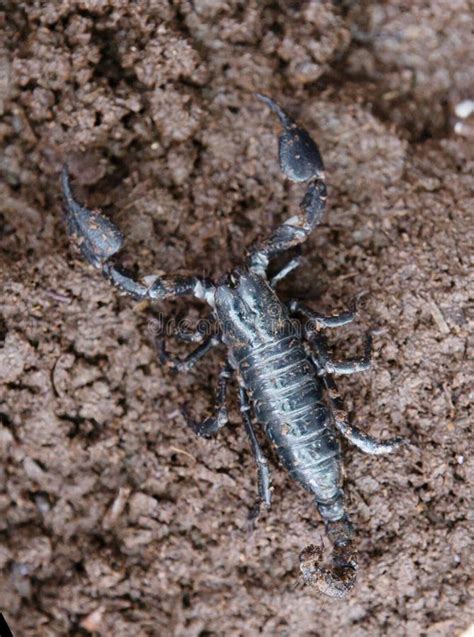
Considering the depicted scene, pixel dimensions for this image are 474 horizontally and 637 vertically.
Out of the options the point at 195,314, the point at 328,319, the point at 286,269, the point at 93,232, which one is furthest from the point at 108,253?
the point at 328,319

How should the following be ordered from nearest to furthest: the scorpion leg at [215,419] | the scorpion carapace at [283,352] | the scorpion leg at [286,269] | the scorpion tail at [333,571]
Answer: the scorpion tail at [333,571]
the scorpion carapace at [283,352]
the scorpion leg at [215,419]
the scorpion leg at [286,269]

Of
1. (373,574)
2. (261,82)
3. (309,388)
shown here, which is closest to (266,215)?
(261,82)

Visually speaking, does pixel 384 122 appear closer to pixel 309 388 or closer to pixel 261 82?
pixel 261 82

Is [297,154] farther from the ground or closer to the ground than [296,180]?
farther from the ground

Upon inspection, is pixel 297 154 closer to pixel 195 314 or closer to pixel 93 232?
pixel 195 314

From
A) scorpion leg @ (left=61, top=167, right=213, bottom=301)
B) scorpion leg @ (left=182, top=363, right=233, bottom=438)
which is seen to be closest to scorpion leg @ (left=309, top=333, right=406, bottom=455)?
scorpion leg @ (left=182, top=363, right=233, bottom=438)

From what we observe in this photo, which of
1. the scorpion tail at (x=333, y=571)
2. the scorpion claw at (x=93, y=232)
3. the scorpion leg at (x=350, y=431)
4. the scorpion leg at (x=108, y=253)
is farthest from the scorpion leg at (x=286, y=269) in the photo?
the scorpion tail at (x=333, y=571)

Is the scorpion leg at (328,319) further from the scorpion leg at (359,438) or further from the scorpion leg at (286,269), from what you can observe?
the scorpion leg at (359,438)
